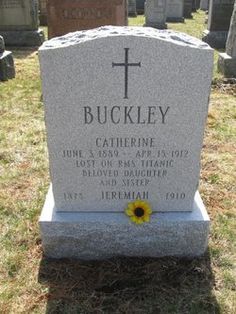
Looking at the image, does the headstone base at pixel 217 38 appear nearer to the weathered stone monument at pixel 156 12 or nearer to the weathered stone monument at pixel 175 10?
the weathered stone monument at pixel 156 12

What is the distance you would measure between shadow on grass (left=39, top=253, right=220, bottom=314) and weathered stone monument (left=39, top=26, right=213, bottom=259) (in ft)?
0.34

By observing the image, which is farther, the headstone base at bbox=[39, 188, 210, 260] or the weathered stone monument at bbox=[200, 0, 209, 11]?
the weathered stone monument at bbox=[200, 0, 209, 11]

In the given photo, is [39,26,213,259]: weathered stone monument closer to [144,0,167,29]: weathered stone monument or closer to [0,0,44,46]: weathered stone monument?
[0,0,44,46]: weathered stone monument

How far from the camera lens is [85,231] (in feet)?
9.40

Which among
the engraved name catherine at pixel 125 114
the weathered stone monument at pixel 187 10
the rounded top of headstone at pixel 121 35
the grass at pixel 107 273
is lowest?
the grass at pixel 107 273

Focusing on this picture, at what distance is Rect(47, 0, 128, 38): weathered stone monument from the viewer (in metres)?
6.74

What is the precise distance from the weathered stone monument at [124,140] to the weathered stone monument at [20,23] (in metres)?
7.61

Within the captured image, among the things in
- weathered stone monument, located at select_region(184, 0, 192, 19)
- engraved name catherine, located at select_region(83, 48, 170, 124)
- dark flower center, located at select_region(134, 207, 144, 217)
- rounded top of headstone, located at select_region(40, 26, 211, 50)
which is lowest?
weathered stone monument, located at select_region(184, 0, 192, 19)

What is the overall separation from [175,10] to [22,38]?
24.7 ft

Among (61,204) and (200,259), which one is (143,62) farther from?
(200,259)

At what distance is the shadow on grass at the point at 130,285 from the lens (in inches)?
101

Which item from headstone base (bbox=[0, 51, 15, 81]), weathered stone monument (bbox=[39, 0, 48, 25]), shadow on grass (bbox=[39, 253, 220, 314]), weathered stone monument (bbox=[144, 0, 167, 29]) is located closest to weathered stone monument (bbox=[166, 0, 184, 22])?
weathered stone monument (bbox=[144, 0, 167, 29])

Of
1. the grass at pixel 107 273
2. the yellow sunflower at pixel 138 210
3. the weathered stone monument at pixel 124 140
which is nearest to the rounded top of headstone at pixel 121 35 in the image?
the weathered stone monument at pixel 124 140

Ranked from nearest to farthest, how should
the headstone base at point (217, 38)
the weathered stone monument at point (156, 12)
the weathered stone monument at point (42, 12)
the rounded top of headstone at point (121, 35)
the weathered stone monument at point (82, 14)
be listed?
the rounded top of headstone at point (121, 35), the weathered stone monument at point (82, 14), the headstone base at point (217, 38), the weathered stone monument at point (42, 12), the weathered stone monument at point (156, 12)
